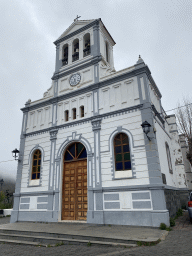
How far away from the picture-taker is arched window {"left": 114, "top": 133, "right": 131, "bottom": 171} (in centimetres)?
1029

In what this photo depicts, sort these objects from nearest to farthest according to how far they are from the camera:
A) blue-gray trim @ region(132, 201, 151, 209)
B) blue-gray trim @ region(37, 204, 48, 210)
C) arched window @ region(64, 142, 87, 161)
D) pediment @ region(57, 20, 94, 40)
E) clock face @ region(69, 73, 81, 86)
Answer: blue-gray trim @ region(132, 201, 151, 209) < blue-gray trim @ region(37, 204, 48, 210) < arched window @ region(64, 142, 87, 161) < clock face @ region(69, 73, 81, 86) < pediment @ region(57, 20, 94, 40)

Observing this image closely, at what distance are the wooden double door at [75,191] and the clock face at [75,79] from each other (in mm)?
5724

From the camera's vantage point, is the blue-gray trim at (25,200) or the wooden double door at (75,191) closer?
the wooden double door at (75,191)

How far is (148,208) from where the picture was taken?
352 inches

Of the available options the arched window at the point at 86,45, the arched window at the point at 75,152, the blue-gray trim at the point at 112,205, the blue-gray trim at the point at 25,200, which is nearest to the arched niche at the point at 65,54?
the arched window at the point at 86,45

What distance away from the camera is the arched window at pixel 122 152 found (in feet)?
33.8

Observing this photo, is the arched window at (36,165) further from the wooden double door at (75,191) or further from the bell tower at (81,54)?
the bell tower at (81,54)

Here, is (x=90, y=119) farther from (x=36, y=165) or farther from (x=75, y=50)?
(x=75, y=50)

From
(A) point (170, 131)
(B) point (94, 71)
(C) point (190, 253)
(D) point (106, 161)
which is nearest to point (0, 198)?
(D) point (106, 161)

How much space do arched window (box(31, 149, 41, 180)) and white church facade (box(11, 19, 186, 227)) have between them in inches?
2.7

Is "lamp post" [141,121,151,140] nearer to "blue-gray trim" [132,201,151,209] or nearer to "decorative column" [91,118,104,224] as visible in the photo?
"decorative column" [91,118,104,224]

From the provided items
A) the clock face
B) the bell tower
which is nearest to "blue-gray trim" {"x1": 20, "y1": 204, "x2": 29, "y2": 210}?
the bell tower

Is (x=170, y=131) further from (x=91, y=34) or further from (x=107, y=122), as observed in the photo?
(x=91, y=34)

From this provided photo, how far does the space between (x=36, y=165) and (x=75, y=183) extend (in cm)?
353
